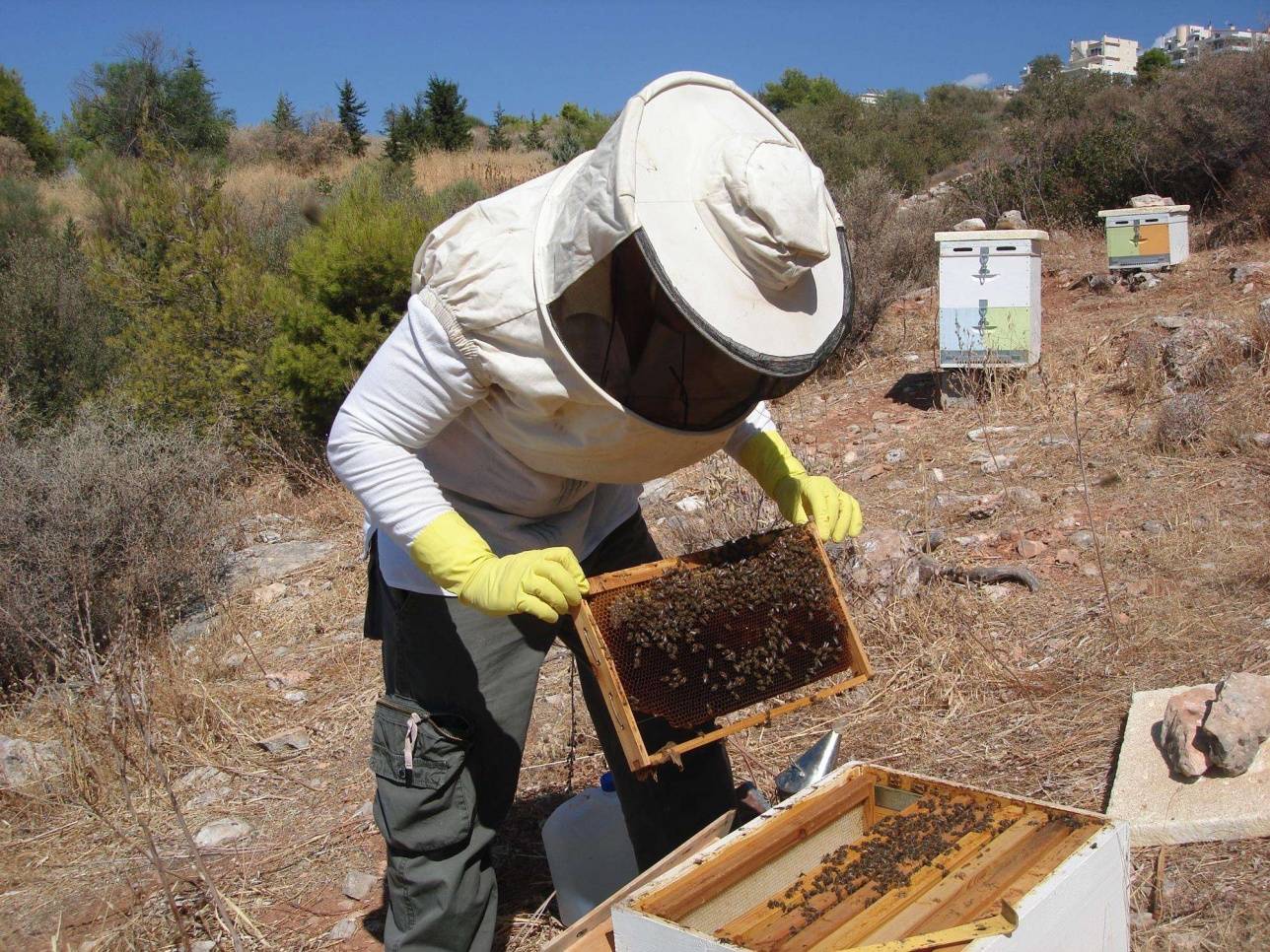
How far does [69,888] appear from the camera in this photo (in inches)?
130

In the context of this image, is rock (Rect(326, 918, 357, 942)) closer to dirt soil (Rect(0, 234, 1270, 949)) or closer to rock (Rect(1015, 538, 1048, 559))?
dirt soil (Rect(0, 234, 1270, 949))

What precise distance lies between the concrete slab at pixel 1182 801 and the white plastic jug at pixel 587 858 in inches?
49.7

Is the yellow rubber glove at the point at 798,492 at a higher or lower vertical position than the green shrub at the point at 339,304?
lower

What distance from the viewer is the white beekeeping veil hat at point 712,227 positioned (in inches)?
69.8

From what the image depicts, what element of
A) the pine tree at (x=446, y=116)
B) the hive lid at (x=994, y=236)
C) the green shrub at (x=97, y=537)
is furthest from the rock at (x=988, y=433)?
the pine tree at (x=446, y=116)

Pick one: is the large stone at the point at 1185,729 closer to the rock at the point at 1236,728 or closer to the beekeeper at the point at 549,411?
the rock at the point at 1236,728

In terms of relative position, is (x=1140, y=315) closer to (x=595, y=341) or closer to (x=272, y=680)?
(x=272, y=680)

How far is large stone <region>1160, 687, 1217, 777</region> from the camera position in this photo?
2.78 m

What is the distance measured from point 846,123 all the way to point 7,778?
73.4 feet

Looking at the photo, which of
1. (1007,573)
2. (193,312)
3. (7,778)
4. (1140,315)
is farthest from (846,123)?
(7,778)

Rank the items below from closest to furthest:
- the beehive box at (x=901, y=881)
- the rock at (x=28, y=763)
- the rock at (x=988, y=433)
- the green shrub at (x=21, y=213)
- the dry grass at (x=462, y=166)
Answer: the beehive box at (x=901, y=881), the rock at (x=28, y=763), the rock at (x=988, y=433), the green shrub at (x=21, y=213), the dry grass at (x=462, y=166)

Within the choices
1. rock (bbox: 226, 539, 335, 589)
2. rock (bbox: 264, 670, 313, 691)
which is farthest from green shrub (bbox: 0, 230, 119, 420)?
rock (bbox: 264, 670, 313, 691)

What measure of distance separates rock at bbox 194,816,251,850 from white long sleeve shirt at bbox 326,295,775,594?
1.76 metres

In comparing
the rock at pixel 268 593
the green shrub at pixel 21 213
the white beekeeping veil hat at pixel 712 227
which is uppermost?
the green shrub at pixel 21 213
